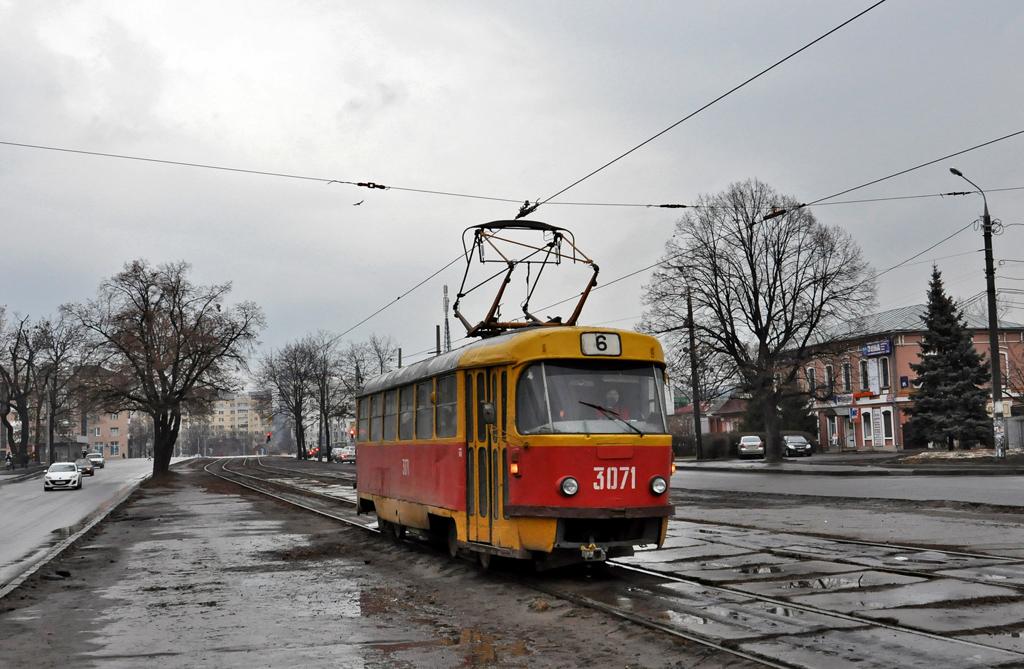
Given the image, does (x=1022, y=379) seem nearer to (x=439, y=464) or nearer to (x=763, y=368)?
(x=763, y=368)

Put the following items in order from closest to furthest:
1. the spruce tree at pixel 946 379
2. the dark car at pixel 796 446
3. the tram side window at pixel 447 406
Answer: the tram side window at pixel 447 406 < the spruce tree at pixel 946 379 < the dark car at pixel 796 446

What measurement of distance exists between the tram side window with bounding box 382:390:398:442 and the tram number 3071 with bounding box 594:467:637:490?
18.6 ft

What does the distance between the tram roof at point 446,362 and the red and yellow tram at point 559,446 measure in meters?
0.04

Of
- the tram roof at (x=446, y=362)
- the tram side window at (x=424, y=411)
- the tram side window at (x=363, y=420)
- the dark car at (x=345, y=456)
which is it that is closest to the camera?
the tram roof at (x=446, y=362)

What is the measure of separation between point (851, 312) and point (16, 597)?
4063 centimetres

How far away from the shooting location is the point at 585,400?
1104cm

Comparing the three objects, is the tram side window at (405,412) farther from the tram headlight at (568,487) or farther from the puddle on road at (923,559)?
the puddle on road at (923,559)

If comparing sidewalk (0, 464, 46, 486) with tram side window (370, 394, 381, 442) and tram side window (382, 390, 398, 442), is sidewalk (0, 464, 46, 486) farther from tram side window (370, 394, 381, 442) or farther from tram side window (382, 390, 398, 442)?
tram side window (382, 390, 398, 442)

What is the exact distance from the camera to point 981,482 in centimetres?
2644

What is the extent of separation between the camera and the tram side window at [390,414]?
15664 mm

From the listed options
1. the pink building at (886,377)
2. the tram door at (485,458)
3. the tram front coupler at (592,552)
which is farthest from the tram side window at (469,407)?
the pink building at (886,377)

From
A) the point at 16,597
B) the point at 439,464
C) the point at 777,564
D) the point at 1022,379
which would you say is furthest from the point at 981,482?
the point at 1022,379

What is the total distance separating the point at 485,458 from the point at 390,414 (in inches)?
185

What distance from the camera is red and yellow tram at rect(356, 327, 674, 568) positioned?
10602 millimetres
